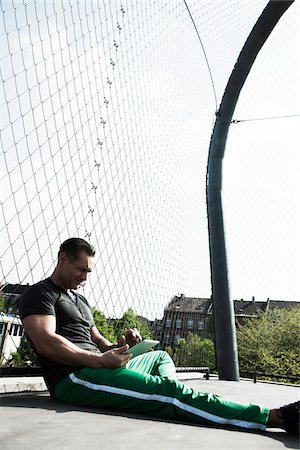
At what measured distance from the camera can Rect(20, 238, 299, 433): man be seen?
51.9 inches

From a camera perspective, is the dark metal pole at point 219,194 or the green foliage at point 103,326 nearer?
the green foliage at point 103,326

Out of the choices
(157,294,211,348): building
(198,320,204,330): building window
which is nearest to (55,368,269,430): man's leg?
(157,294,211,348): building

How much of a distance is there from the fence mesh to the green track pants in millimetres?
653

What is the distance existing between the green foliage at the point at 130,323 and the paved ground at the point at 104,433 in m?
1.87

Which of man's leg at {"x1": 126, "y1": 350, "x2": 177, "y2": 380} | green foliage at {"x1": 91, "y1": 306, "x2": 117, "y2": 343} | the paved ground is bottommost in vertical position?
the paved ground

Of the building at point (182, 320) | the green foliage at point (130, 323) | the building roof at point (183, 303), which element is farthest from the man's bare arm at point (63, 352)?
the building roof at point (183, 303)

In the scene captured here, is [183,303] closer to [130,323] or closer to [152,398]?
[130,323]

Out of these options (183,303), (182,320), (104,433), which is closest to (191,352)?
(183,303)

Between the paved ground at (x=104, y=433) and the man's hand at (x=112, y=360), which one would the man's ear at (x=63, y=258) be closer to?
the man's hand at (x=112, y=360)

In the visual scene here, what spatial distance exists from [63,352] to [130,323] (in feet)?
6.79

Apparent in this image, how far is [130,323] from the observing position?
3498 mm

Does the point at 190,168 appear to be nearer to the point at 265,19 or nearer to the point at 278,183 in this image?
the point at 278,183

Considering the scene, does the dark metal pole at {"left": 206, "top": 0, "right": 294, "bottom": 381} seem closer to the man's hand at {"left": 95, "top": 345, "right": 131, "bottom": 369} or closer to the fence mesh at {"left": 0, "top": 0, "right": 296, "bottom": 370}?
the fence mesh at {"left": 0, "top": 0, "right": 296, "bottom": 370}

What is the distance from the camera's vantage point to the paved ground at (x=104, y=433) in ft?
3.17
